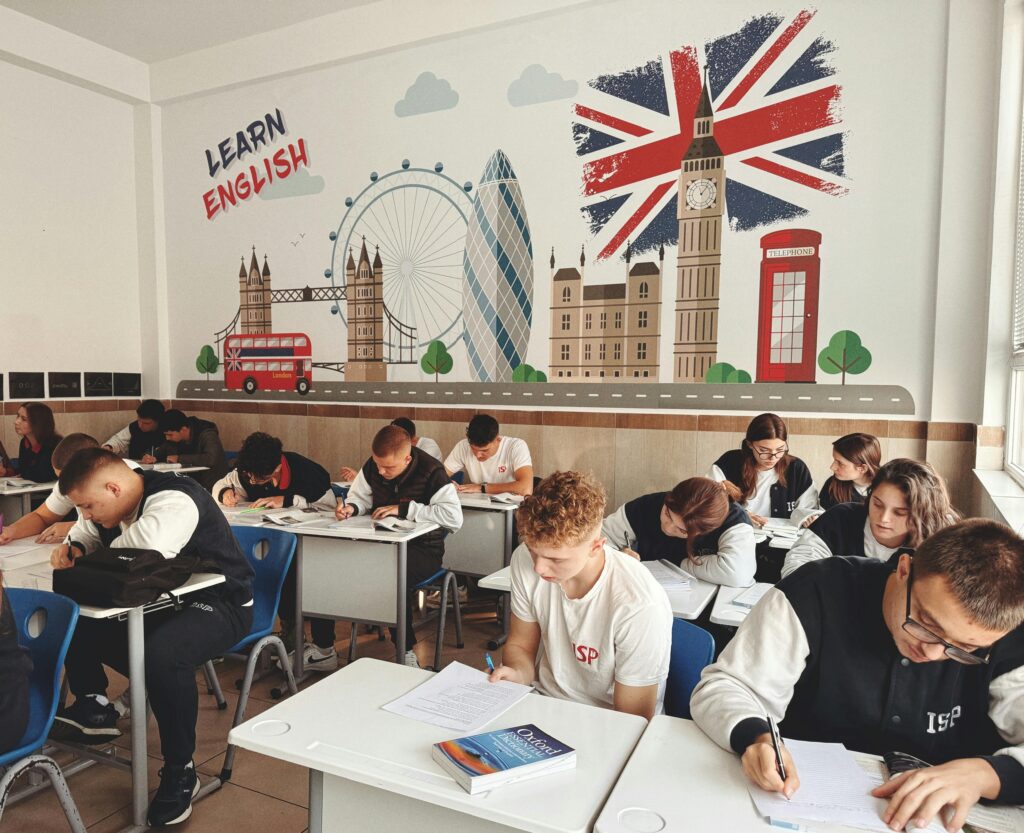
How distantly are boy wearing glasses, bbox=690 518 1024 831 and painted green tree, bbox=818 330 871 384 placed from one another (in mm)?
3539

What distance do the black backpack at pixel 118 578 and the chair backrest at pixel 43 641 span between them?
9cm

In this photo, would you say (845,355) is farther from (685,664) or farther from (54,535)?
(54,535)

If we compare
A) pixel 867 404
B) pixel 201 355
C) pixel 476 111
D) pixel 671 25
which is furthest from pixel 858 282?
pixel 201 355

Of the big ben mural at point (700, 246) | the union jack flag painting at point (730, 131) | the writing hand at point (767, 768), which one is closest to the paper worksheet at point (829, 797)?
the writing hand at point (767, 768)

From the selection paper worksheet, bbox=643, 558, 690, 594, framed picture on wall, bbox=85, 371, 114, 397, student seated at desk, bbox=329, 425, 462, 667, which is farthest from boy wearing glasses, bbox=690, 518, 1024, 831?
framed picture on wall, bbox=85, 371, 114, 397

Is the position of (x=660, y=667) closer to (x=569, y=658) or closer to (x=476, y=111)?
(x=569, y=658)

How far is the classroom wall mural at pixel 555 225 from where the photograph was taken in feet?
15.8

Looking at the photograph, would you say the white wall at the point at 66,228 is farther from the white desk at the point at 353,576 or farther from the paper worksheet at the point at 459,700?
the paper worksheet at the point at 459,700

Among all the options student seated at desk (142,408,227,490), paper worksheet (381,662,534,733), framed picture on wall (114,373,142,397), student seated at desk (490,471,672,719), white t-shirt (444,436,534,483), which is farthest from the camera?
framed picture on wall (114,373,142,397)

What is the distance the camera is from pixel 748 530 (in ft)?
10.0

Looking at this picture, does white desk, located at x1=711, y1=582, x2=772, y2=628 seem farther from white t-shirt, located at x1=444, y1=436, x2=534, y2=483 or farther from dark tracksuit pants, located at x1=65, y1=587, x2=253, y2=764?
white t-shirt, located at x1=444, y1=436, x2=534, y2=483

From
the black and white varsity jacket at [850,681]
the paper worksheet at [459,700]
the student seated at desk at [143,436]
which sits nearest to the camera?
the black and white varsity jacket at [850,681]

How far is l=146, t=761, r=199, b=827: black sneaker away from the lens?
8.21 feet

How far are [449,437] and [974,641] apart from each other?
4.95m
